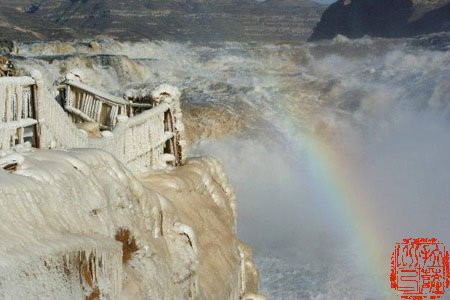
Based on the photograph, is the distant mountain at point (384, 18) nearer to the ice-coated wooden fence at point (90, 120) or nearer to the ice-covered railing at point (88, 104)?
the ice-coated wooden fence at point (90, 120)

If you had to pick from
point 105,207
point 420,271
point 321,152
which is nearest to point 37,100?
point 105,207

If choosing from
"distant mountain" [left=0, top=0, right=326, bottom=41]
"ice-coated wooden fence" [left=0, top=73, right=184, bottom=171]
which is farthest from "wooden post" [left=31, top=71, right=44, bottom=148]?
"distant mountain" [left=0, top=0, right=326, bottom=41]

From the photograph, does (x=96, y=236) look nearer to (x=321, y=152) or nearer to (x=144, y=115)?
(x=144, y=115)

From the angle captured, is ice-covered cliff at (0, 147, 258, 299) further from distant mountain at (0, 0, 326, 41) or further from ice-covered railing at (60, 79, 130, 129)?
distant mountain at (0, 0, 326, 41)

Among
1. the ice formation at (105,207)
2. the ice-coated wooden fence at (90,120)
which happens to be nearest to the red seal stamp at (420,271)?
the ice formation at (105,207)

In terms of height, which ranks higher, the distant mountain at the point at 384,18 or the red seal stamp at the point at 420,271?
the distant mountain at the point at 384,18

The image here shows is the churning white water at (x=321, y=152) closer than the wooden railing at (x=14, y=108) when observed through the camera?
No

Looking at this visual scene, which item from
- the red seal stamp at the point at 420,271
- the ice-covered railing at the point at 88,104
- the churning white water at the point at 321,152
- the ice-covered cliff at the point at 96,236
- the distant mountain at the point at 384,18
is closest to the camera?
the ice-covered cliff at the point at 96,236
